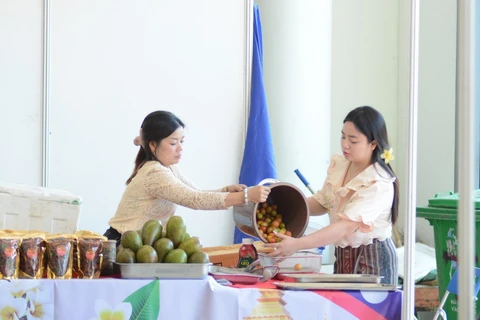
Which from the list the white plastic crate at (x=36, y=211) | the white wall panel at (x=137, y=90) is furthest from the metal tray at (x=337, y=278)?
the white wall panel at (x=137, y=90)

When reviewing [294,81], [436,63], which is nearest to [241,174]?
[294,81]

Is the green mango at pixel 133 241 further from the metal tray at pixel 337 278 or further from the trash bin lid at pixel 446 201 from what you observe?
the trash bin lid at pixel 446 201

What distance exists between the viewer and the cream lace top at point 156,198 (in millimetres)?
2984

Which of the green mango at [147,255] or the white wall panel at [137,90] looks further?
the white wall panel at [137,90]

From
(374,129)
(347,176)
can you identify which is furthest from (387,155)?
(347,176)

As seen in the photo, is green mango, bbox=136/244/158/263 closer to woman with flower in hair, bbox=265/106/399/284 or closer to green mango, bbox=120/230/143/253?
green mango, bbox=120/230/143/253

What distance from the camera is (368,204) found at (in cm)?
267

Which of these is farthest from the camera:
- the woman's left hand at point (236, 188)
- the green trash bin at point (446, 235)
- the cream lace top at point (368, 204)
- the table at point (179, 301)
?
the green trash bin at point (446, 235)

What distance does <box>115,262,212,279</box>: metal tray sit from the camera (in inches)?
90.0

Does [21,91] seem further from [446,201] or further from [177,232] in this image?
[446,201]

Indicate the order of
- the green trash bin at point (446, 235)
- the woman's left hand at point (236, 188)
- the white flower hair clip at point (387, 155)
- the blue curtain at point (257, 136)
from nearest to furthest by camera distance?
the white flower hair clip at point (387, 155) → the woman's left hand at point (236, 188) → the green trash bin at point (446, 235) → the blue curtain at point (257, 136)

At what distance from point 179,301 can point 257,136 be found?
97.0 inches

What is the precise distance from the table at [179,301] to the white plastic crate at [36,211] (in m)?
0.90

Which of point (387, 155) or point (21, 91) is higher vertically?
point (21, 91)
